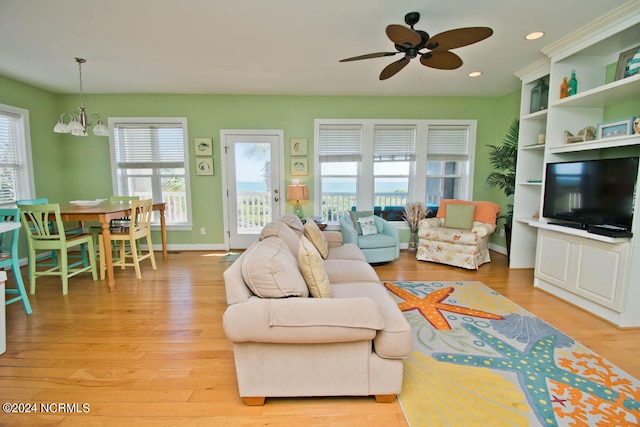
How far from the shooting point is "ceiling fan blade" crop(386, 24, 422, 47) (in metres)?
2.08

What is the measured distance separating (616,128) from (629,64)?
544 mm

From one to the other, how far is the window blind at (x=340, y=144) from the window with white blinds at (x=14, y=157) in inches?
176

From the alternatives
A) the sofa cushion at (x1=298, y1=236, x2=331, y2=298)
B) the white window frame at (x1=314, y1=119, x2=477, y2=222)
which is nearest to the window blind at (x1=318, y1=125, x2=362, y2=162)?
the white window frame at (x1=314, y1=119, x2=477, y2=222)

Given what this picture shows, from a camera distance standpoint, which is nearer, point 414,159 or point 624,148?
point 624,148

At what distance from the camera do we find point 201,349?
2131 millimetres

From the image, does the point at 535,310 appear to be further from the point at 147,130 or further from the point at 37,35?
the point at 147,130

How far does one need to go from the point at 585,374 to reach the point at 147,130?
19.9 feet

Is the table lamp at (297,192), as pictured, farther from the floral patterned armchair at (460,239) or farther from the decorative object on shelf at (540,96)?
the decorative object on shelf at (540,96)

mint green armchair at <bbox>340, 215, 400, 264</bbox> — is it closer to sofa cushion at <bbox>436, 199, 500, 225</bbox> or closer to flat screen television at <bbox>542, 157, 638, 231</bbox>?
sofa cushion at <bbox>436, 199, 500, 225</bbox>

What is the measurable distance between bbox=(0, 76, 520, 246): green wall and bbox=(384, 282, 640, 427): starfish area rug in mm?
3035

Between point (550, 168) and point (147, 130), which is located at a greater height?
point (147, 130)

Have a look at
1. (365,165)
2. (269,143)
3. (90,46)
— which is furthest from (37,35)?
(365,165)

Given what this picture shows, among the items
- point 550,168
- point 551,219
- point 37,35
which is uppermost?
point 37,35

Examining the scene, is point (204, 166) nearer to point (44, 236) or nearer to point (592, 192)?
point (44, 236)
